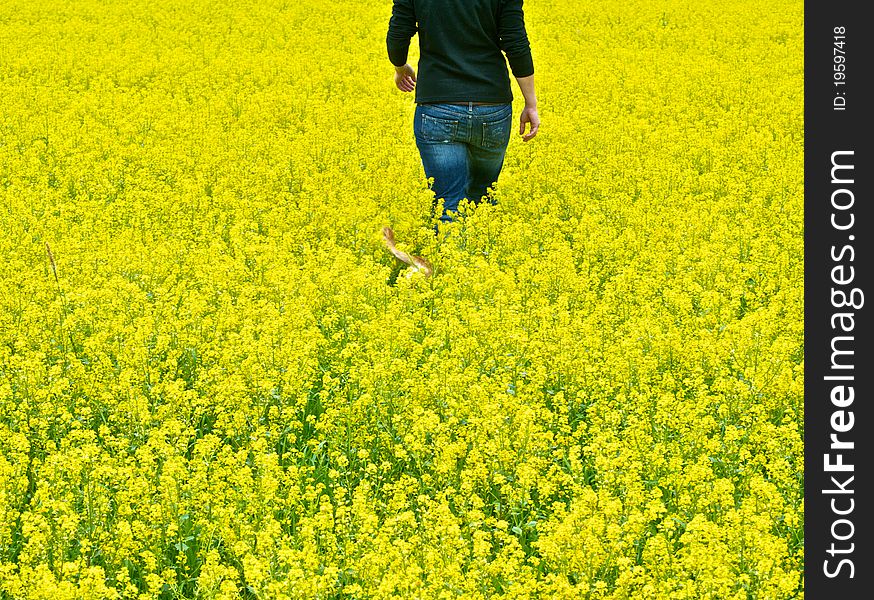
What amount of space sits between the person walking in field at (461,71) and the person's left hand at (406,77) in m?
0.14

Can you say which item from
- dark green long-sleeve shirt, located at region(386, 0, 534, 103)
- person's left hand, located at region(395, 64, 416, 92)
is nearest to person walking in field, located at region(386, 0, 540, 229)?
dark green long-sleeve shirt, located at region(386, 0, 534, 103)

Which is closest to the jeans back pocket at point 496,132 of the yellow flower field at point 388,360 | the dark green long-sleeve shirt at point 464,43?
the dark green long-sleeve shirt at point 464,43

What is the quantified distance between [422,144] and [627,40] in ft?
30.9

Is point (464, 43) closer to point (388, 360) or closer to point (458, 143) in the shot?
point (458, 143)

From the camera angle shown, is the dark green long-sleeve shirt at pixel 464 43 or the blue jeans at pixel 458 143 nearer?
the dark green long-sleeve shirt at pixel 464 43

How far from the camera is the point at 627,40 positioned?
1576 centimetres

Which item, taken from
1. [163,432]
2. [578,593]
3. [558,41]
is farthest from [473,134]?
[558,41]

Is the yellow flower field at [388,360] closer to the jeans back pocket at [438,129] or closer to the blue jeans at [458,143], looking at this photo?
the blue jeans at [458,143]

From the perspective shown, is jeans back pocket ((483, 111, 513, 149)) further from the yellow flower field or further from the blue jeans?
the yellow flower field

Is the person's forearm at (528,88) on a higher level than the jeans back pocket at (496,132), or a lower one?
higher

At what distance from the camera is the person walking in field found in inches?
267

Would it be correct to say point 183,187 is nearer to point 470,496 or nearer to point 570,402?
point 570,402

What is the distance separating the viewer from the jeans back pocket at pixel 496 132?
7.04 meters

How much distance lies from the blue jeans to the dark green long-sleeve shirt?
0.08 meters
